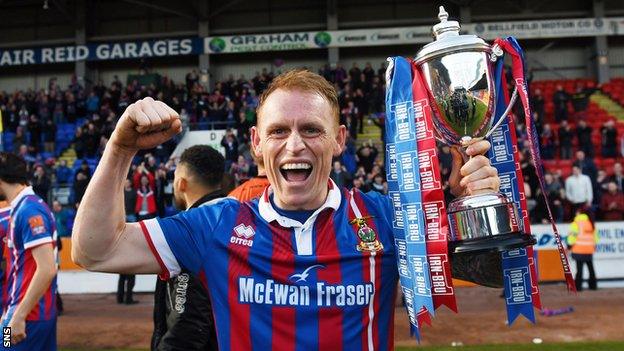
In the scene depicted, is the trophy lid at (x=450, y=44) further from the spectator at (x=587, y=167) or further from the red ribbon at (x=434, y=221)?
the spectator at (x=587, y=167)

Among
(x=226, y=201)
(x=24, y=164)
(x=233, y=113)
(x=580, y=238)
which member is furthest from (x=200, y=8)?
(x=226, y=201)

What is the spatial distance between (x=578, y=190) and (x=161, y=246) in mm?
12746

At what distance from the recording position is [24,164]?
3.91 meters

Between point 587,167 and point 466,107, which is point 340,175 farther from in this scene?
point 466,107

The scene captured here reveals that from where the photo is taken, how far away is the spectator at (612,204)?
12.5 metres

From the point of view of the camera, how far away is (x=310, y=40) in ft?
74.1

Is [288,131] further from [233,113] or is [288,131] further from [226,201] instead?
[233,113]

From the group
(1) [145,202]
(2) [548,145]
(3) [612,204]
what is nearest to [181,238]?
(1) [145,202]

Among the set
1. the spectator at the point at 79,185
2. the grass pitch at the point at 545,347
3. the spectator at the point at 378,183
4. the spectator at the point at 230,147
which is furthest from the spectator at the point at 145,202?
the grass pitch at the point at 545,347

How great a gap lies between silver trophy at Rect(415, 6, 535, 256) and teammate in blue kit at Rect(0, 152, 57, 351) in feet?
8.95

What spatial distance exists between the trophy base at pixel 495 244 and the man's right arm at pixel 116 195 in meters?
0.90

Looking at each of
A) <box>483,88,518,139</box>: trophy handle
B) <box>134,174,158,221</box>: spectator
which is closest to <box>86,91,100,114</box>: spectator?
<box>134,174,158,221</box>: spectator

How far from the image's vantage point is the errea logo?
6.13ft

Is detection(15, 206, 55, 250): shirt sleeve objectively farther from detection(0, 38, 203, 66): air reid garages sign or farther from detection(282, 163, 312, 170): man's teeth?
detection(0, 38, 203, 66): air reid garages sign
